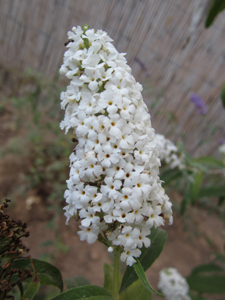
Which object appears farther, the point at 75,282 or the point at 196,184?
the point at 196,184

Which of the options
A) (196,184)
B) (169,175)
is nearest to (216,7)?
(169,175)

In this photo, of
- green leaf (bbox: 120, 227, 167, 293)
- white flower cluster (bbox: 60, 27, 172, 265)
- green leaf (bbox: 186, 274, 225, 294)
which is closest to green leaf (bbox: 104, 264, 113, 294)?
green leaf (bbox: 120, 227, 167, 293)

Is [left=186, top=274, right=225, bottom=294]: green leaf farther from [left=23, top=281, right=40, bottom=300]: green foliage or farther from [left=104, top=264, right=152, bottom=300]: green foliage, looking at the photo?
[left=23, top=281, right=40, bottom=300]: green foliage

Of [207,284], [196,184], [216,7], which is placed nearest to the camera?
[216,7]

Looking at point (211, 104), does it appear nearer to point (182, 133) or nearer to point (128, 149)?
point (182, 133)

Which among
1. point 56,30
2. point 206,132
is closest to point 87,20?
point 56,30

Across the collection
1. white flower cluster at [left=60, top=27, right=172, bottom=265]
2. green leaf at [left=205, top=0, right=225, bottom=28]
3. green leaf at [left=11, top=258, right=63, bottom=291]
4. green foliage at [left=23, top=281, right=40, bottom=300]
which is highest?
green leaf at [left=205, top=0, right=225, bottom=28]

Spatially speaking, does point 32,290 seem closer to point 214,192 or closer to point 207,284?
point 207,284
